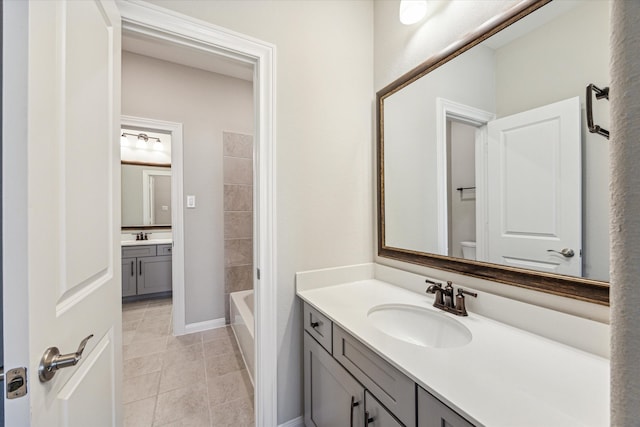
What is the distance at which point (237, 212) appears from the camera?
2920 millimetres

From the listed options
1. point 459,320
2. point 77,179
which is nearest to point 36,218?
point 77,179

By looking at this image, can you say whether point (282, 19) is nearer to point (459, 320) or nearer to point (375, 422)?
point (459, 320)

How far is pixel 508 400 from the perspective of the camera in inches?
24.4

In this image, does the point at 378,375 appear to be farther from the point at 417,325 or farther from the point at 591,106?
the point at 591,106

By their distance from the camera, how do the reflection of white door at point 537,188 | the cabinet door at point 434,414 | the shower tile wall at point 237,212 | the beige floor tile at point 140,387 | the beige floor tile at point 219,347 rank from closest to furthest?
the cabinet door at point 434,414
the reflection of white door at point 537,188
the beige floor tile at point 140,387
the beige floor tile at point 219,347
the shower tile wall at point 237,212

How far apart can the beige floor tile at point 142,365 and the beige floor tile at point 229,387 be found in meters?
0.51

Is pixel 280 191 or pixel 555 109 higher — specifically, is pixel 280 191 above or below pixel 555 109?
below

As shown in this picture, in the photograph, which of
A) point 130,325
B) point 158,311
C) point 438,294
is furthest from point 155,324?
point 438,294

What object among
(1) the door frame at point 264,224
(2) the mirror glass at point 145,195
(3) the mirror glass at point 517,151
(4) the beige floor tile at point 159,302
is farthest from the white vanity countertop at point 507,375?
(2) the mirror glass at point 145,195

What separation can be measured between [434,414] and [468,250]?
0.73 meters

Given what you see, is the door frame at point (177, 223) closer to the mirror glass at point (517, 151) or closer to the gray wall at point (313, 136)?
the gray wall at point (313, 136)

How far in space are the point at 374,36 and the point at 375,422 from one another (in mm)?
2007

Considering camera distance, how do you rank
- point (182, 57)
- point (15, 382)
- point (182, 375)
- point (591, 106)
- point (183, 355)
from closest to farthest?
point (15, 382) → point (591, 106) → point (182, 375) → point (183, 355) → point (182, 57)

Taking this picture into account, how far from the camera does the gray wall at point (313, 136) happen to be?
142 cm
